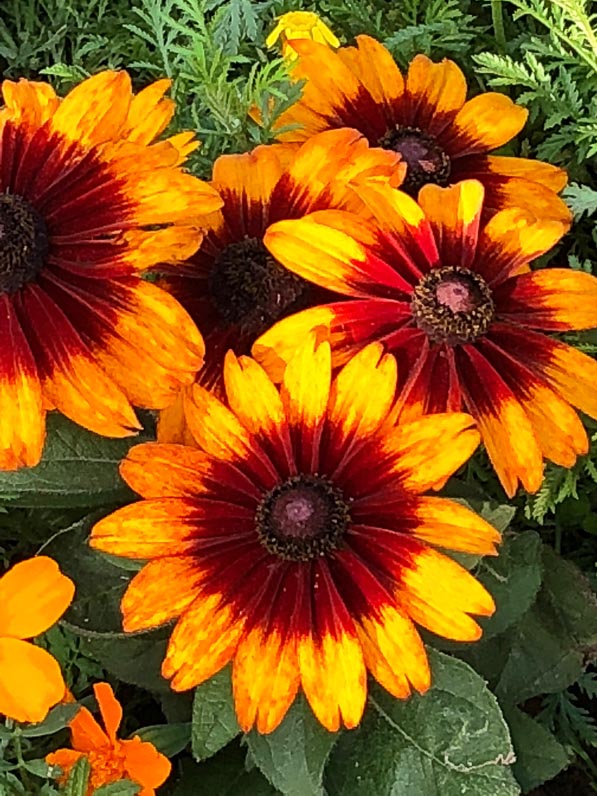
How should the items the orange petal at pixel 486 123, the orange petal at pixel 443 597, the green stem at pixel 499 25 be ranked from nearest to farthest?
the orange petal at pixel 443 597 < the orange petal at pixel 486 123 < the green stem at pixel 499 25

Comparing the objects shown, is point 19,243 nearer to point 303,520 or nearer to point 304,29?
point 303,520

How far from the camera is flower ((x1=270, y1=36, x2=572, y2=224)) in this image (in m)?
0.92

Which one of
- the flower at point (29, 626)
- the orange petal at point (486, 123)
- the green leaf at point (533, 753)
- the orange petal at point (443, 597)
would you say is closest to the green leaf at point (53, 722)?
the flower at point (29, 626)

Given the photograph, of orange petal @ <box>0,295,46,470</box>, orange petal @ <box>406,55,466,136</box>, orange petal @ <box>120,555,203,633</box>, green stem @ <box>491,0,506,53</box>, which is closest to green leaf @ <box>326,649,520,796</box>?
orange petal @ <box>120,555,203,633</box>

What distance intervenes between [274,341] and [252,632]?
176 mm

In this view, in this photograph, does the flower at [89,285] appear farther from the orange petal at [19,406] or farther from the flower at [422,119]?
the flower at [422,119]

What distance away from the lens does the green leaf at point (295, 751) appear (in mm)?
795

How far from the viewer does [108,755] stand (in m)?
0.86

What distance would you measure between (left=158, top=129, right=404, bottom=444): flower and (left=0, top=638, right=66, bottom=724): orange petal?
161 mm

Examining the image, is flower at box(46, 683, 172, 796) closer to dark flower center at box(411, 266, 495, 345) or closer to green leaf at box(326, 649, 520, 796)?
green leaf at box(326, 649, 520, 796)

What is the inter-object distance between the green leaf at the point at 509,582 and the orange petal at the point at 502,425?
0.39ft

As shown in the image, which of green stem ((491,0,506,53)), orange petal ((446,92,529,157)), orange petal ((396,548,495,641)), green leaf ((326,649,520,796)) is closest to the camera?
orange petal ((396,548,495,641))

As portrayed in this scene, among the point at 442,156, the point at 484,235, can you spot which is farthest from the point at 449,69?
the point at 484,235

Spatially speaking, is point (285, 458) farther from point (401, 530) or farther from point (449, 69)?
point (449, 69)
